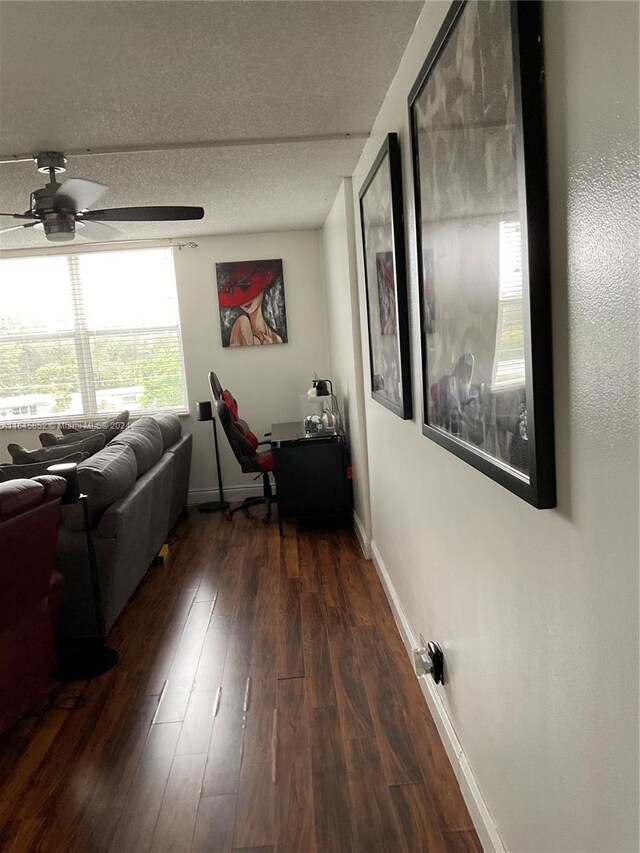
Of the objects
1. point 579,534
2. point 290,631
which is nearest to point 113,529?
point 290,631

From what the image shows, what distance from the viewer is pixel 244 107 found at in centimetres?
257

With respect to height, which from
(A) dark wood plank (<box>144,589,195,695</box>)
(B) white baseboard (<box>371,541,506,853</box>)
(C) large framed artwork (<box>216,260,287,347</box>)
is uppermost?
(C) large framed artwork (<box>216,260,287,347</box>)

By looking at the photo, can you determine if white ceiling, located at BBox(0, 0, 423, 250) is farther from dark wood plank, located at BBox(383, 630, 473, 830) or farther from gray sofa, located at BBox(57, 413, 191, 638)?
dark wood plank, located at BBox(383, 630, 473, 830)

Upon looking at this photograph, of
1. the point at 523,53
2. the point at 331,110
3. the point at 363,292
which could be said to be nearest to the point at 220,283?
the point at 363,292

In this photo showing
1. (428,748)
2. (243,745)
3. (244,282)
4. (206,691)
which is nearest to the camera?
(428,748)

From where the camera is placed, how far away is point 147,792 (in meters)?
2.12

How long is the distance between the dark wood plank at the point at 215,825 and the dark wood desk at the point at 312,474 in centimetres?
279

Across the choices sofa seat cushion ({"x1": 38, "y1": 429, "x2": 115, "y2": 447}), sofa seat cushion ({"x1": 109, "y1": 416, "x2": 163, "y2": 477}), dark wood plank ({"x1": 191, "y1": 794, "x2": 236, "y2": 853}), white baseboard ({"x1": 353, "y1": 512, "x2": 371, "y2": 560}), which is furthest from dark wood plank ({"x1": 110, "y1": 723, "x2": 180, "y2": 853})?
sofa seat cushion ({"x1": 38, "y1": 429, "x2": 115, "y2": 447})

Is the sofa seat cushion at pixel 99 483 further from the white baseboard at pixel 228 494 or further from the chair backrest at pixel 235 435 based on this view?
the white baseboard at pixel 228 494

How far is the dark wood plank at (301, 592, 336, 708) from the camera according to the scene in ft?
8.59

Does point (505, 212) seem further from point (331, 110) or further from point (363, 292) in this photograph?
point (363, 292)

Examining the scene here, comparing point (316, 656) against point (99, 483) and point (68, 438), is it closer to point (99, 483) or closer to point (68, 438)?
point (99, 483)

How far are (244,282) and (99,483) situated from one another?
9.97 feet

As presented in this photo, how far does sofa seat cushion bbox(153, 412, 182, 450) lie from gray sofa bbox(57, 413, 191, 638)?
0.64m
